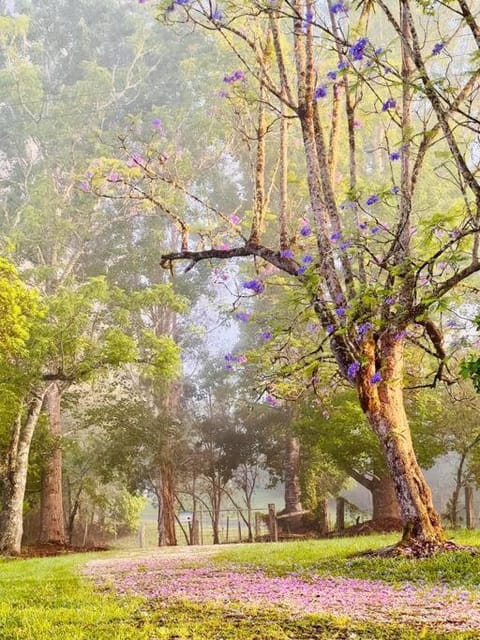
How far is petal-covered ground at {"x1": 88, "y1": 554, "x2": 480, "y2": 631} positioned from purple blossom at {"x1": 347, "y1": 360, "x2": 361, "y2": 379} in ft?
8.97

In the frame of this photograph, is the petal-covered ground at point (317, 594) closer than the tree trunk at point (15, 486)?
Yes

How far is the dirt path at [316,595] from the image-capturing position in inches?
197

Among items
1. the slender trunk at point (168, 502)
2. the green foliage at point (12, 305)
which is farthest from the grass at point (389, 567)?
the slender trunk at point (168, 502)

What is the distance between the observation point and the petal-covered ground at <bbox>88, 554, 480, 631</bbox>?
5.02 metres

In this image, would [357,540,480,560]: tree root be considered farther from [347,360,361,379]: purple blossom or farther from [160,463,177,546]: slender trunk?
[160,463,177,546]: slender trunk

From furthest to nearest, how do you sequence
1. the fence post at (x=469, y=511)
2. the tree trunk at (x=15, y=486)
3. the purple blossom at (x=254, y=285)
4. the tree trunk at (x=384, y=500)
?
the tree trunk at (x=384, y=500)
the fence post at (x=469, y=511)
the tree trunk at (x=15, y=486)
the purple blossom at (x=254, y=285)

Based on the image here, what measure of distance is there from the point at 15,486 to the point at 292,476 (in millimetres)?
11079

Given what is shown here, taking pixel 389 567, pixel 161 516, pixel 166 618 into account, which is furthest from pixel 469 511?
pixel 166 618

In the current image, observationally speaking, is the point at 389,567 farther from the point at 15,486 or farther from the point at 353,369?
the point at 15,486

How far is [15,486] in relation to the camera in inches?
706

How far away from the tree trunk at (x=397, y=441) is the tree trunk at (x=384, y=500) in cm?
1259

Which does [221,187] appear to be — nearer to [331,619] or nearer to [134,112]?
[134,112]

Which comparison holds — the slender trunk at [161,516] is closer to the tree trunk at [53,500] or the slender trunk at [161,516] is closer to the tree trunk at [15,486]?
the tree trunk at [53,500]

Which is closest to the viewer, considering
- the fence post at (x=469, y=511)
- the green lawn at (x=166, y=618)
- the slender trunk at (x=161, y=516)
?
the green lawn at (x=166, y=618)
